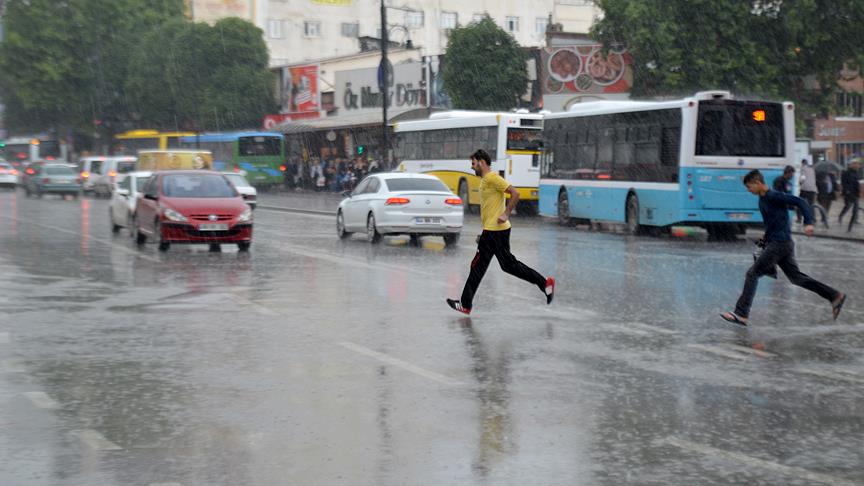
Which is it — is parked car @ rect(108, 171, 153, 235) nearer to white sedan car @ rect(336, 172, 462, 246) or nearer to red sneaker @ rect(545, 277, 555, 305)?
white sedan car @ rect(336, 172, 462, 246)

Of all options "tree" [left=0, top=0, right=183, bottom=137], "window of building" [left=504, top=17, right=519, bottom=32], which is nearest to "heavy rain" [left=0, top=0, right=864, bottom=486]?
"tree" [left=0, top=0, right=183, bottom=137]

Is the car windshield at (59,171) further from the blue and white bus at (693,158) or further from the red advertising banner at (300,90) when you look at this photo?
the blue and white bus at (693,158)

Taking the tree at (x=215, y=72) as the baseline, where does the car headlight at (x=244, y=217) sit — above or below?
below

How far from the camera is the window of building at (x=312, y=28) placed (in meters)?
95.6

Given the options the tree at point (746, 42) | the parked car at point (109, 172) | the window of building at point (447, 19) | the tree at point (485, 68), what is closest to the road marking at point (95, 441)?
the tree at point (746, 42)

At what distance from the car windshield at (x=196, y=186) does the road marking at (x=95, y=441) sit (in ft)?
54.3

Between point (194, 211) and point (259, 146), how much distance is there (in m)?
46.0

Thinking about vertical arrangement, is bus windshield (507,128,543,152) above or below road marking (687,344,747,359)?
above

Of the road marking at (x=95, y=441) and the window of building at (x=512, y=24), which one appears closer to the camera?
the road marking at (x=95, y=441)

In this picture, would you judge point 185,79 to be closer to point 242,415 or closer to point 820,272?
point 820,272

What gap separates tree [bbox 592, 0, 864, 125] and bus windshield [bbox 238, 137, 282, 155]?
2562 centimetres

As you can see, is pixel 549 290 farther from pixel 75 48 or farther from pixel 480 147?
pixel 75 48

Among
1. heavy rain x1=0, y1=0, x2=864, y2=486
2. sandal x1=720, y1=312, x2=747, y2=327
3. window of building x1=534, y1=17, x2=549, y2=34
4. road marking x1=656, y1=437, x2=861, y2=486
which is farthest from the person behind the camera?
window of building x1=534, y1=17, x2=549, y2=34

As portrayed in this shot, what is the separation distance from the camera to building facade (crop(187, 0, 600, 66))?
307ft
